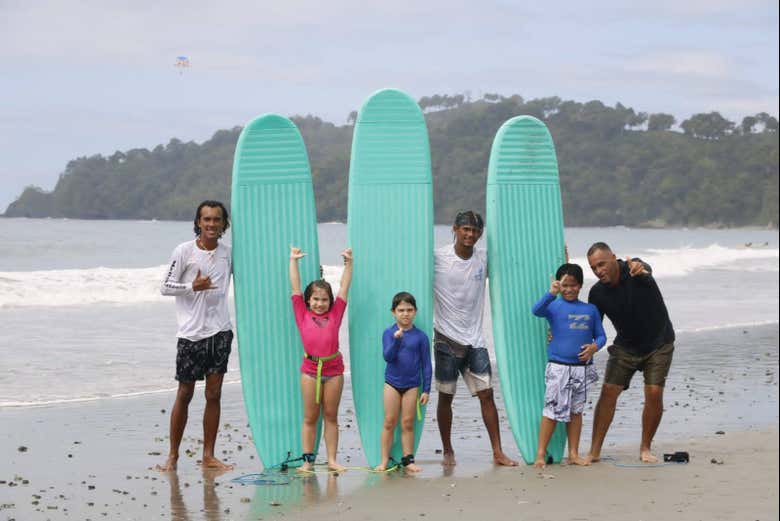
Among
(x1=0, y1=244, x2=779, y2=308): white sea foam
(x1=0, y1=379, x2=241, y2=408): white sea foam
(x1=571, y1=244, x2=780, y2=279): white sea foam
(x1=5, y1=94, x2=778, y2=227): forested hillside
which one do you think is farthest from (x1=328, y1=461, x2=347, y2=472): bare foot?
(x1=5, y1=94, x2=778, y2=227): forested hillside

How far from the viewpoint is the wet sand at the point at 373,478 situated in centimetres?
479

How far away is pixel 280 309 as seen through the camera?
6.01 meters

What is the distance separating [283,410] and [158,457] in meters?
0.76

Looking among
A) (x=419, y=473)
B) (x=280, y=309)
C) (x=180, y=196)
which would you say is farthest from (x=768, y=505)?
(x=180, y=196)

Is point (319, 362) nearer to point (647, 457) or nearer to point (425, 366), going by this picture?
point (425, 366)

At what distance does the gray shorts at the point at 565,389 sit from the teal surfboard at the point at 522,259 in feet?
1.05

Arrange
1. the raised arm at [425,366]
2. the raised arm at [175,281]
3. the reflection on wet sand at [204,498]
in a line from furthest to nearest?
1. the raised arm at [425,366]
2. the raised arm at [175,281]
3. the reflection on wet sand at [204,498]

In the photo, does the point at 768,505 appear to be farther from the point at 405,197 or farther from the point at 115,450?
the point at 115,450

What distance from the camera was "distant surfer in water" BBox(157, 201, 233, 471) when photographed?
18.4 feet

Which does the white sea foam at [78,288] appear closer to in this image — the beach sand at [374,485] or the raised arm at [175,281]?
the beach sand at [374,485]

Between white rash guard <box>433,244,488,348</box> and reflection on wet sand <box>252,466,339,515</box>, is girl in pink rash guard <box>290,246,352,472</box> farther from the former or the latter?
white rash guard <box>433,244,488,348</box>

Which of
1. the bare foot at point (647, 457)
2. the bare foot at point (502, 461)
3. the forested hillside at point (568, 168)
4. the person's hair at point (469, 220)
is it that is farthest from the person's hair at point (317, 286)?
the forested hillside at point (568, 168)

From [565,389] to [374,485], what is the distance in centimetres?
117

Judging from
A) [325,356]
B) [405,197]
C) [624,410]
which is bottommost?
[624,410]
